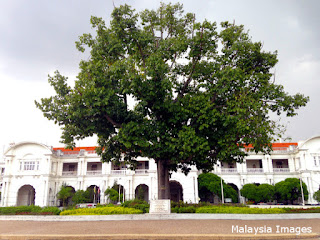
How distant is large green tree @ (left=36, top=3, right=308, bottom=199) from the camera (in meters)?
13.2

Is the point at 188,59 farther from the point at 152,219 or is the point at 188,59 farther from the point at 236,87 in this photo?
the point at 152,219

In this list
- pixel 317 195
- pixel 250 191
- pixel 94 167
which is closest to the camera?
pixel 317 195

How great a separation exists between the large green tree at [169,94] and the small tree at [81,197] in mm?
22356

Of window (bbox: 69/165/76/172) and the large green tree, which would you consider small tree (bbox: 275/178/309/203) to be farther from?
window (bbox: 69/165/76/172)

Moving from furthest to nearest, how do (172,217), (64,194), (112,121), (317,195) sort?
(64,194), (317,195), (112,121), (172,217)

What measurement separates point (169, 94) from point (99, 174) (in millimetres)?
28993

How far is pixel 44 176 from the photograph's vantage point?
38562mm

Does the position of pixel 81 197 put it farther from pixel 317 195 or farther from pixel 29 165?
pixel 317 195

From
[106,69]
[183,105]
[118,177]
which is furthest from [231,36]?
[118,177]

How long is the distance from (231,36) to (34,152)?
33881mm

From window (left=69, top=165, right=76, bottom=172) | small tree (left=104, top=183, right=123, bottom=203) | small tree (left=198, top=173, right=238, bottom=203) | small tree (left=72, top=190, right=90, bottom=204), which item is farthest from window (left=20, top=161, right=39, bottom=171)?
small tree (left=198, top=173, right=238, bottom=203)

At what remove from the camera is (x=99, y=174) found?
39.7 metres

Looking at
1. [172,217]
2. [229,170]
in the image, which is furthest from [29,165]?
[172,217]

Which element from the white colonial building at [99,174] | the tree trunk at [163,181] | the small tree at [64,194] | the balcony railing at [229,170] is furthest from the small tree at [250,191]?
the tree trunk at [163,181]
